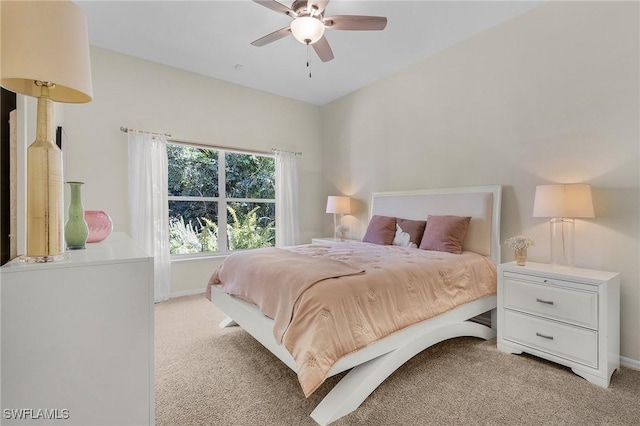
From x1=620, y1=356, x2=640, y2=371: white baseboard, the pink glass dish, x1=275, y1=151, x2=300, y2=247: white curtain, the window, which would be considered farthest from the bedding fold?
x1=620, y1=356, x2=640, y2=371: white baseboard

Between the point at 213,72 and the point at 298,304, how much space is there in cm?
352

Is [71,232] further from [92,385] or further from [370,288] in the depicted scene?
[370,288]

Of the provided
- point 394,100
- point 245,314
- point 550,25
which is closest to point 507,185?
point 550,25

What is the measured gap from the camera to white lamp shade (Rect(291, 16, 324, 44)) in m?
2.08

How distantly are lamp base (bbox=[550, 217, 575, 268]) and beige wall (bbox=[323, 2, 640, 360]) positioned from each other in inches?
3.1

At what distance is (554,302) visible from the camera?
2107 mm

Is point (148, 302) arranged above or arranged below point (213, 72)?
below

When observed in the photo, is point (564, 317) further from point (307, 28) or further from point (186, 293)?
point (186, 293)

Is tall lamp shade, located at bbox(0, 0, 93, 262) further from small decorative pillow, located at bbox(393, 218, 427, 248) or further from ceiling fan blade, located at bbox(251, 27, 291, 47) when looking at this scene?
small decorative pillow, located at bbox(393, 218, 427, 248)

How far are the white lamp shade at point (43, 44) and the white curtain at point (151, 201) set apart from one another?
2.77 meters

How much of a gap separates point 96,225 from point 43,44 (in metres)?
1.00

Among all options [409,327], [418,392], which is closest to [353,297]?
[409,327]

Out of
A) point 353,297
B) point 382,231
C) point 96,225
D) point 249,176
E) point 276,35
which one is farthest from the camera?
point 249,176

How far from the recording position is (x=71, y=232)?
1.27 m
